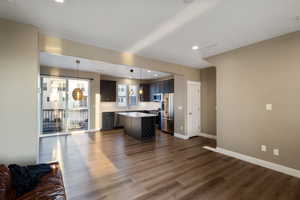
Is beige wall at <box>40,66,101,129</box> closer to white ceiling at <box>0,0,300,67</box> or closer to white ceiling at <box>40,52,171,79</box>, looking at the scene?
white ceiling at <box>40,52,171,79</box>

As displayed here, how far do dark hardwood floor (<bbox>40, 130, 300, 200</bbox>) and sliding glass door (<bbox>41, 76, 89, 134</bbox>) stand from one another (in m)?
1.97

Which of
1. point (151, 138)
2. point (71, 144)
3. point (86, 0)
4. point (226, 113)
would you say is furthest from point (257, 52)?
point (71, 144)

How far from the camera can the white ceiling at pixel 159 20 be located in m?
1.91

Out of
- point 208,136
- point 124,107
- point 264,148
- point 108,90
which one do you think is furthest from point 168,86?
point 264,148

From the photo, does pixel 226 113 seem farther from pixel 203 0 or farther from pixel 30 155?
pixel 30 155

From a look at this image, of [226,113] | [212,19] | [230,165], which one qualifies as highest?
[212,19]

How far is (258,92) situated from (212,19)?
6.92 feet

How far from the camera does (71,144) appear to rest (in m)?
4.44

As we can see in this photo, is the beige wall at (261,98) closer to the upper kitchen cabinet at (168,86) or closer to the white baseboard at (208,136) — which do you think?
the white baseboard at (208,136)

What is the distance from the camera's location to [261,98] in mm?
3082

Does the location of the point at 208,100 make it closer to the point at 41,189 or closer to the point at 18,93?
the point at 41,189

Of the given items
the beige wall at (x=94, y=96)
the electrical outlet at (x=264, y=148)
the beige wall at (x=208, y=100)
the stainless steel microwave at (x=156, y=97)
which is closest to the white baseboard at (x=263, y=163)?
the electrical outlet at (x=264, y=148)

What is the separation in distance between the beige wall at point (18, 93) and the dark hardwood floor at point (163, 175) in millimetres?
967

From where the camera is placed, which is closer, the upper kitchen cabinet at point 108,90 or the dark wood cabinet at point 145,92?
the upper kitchen cabinet at point 108,90
